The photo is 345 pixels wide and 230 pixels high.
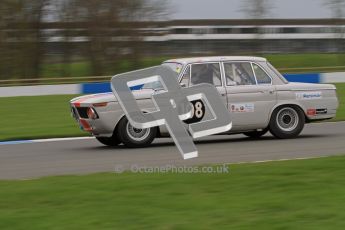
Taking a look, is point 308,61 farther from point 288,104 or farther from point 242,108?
point 242,108

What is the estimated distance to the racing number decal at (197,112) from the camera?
11.1 m

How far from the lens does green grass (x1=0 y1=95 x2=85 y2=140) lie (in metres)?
14.8

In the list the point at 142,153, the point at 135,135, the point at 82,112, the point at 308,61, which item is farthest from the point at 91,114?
the point at 308,61

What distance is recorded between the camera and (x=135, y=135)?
453 inches

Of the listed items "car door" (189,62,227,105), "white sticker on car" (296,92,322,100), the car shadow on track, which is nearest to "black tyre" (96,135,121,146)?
the car shadow on track

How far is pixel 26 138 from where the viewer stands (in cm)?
1407

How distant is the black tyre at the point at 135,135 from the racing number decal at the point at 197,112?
27.6 inches

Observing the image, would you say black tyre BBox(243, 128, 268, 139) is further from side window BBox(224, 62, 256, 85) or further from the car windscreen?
the car windscreen

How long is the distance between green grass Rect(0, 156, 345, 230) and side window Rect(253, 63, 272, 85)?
417cm

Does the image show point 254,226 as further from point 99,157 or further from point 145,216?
point 99,157

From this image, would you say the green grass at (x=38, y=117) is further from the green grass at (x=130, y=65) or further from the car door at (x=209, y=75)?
the green grass at (x=130, y=65)

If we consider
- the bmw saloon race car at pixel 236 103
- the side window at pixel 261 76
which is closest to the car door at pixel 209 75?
the bmw saloon race car at pixel 236 103

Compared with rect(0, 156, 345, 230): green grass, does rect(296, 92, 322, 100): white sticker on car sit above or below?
above

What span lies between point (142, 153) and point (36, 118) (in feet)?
26.6
